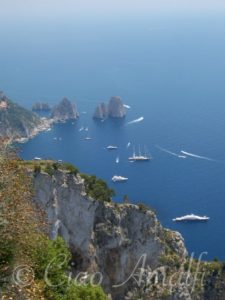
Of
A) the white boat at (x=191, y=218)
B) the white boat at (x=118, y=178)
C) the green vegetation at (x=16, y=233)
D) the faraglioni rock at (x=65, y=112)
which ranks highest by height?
the faraglioni rock at (x=65, y=112)

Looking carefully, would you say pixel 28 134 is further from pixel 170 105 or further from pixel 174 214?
pixel 174 214

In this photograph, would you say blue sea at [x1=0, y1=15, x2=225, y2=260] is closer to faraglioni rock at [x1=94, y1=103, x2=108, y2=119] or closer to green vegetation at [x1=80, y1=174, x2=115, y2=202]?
faraglioni rock at [x1=94, y1=103, x2=108, y2=119]

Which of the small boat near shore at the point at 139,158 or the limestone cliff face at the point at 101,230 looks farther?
the small boat near shore at the point at 139,158

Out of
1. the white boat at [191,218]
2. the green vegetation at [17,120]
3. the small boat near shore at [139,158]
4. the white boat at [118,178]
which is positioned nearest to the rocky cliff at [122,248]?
the white boat at [191,218]

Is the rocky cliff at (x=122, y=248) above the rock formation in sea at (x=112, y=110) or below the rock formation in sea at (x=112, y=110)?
below

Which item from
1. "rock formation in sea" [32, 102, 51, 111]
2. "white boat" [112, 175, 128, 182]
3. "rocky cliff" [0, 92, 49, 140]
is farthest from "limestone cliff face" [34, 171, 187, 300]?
"rock formation in sea" [32, 102, 51, 111]

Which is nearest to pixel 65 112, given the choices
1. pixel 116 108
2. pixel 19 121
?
pixel 116 108

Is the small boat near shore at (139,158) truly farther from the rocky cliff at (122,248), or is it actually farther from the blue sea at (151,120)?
the rocky cliff at (122,248)

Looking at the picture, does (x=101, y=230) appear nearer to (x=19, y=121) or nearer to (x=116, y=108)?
(x=19, y=121)
